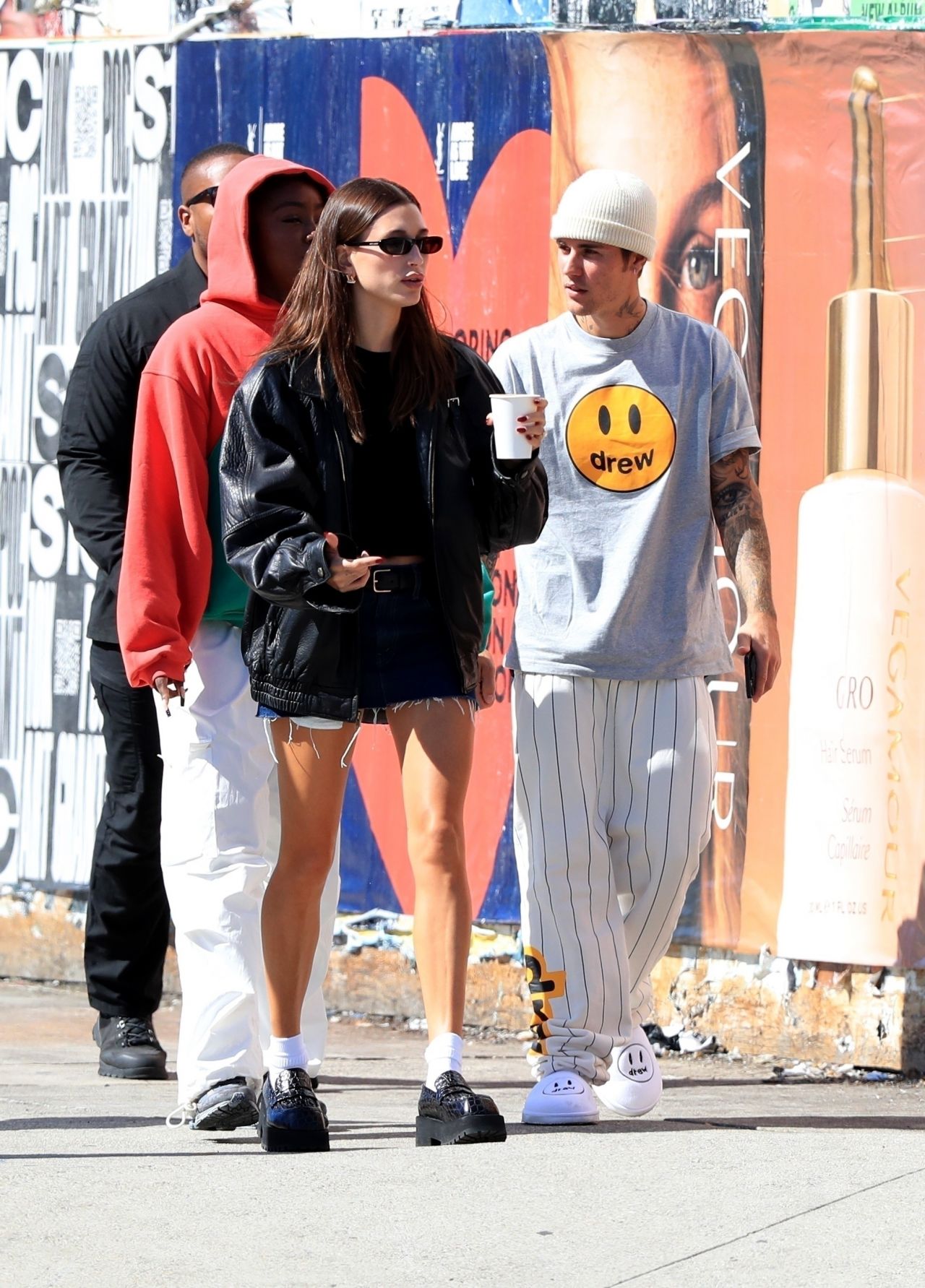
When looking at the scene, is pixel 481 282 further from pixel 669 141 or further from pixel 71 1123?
pixel 71 1123

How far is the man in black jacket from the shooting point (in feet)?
18.1

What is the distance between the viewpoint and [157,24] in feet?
22.4

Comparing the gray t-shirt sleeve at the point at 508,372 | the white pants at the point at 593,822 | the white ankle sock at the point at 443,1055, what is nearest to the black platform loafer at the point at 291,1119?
the white ankle sock at the point at 443,1055

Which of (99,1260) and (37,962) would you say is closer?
(99,1260)

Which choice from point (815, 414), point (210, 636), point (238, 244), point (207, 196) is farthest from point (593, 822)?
point (207, 196)

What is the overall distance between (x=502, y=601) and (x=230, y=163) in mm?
1530

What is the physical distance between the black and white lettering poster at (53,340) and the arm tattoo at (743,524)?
2.51m

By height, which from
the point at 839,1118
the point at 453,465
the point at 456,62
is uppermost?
the point at 456,62

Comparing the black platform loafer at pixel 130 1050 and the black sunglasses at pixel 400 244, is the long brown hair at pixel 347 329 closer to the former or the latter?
the black sunglasses at pixel 400 244

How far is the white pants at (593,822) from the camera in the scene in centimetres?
490

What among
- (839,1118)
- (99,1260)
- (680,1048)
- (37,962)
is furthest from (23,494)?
(99,1260)

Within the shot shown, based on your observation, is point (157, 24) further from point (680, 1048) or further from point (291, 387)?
point (680, 1048)

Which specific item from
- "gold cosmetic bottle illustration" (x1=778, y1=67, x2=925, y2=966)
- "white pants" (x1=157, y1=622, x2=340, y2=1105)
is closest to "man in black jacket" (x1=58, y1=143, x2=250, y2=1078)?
"white pants" (x1=157, y1=622, x2=340, y2=1105)

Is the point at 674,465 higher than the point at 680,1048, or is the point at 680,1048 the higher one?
the point at 674,465
